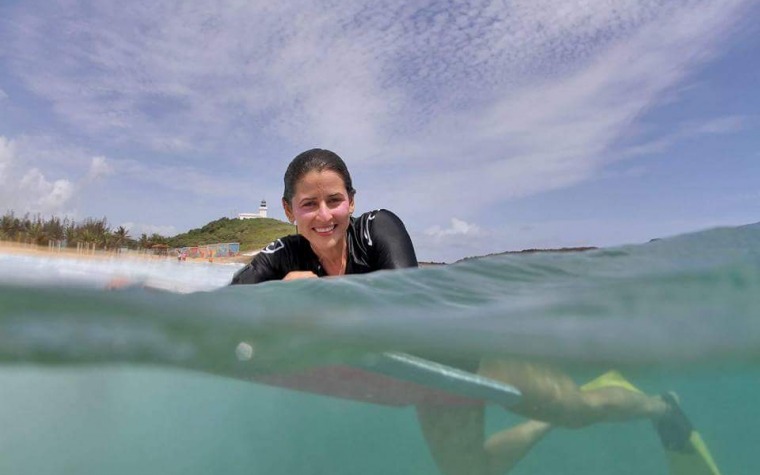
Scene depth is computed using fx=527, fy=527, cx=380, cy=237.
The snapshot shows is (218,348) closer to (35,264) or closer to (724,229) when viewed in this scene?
(35,264)

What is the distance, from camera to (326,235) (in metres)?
4.89

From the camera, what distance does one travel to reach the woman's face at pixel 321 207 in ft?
15.8

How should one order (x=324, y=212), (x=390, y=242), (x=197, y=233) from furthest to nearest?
(x=197, y=233), (x=390, y=242), (x=324, y=212)

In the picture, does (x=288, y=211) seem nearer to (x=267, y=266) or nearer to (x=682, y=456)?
→ (x=267, y=266)

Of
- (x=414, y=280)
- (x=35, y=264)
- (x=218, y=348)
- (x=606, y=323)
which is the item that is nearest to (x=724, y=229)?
(x=606, y=323)

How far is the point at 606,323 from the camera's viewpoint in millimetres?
5652

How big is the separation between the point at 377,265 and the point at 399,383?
1.38 meters

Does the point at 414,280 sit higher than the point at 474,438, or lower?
higher

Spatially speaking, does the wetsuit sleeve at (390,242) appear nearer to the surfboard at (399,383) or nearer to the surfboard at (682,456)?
the surfboard at (399,383)

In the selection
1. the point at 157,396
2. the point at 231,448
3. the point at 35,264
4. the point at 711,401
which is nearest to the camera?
the point at 35,264

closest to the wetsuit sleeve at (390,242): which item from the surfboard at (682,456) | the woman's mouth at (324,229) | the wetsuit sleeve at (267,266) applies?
the woman's mouth at (324,229)

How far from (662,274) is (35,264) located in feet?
23.3

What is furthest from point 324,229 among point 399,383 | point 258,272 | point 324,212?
point 399,383

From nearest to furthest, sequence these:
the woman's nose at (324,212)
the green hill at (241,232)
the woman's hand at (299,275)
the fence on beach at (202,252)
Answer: the woman's nose at (324,212), the woman's hand at (299,275), the fence on beach at (202,252), the green hill at (241,232)
